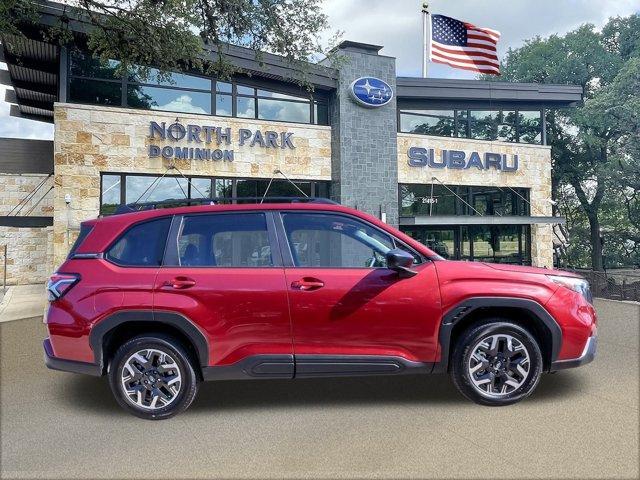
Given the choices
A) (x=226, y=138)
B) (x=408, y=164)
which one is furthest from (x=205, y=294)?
(x=408, y=164)

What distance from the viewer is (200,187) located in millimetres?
14539

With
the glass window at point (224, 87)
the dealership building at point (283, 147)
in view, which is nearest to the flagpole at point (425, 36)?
the dealership building at point (283, 147)

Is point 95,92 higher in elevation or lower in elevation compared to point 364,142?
higher

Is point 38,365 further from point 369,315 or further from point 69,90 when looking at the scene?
point 69,90

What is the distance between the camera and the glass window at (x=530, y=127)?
20.1m

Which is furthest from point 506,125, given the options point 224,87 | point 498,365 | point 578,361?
point 498,365

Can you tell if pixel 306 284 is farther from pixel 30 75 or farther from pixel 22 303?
pixel 30 75

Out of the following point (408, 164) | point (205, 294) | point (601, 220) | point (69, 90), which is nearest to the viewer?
point (205, 294)

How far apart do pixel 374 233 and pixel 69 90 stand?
11.4 m

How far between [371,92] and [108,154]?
8.29 metres

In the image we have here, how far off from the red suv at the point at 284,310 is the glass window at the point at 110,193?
9425mm

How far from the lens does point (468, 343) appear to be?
4.40 meters

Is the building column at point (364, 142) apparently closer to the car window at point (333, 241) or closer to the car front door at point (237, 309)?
the car window at point (333, 241)

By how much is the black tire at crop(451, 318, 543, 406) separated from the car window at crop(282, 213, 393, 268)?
995 mm
